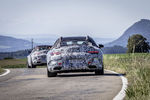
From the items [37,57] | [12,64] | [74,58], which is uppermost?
[74,58]

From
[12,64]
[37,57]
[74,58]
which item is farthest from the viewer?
[12,64]

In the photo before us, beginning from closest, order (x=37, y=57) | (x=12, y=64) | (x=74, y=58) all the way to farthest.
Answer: (x=74, y=58)
(x=37, y=57)
(x=12, y=64)

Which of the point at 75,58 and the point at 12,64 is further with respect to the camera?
the point at 12,64

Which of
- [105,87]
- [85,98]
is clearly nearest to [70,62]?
[105,87]

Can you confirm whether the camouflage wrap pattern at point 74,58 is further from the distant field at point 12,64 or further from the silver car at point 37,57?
the distant field at point 12,64

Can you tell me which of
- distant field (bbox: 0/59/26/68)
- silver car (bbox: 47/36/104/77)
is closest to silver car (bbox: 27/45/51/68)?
distant field (bbox: 0/59/26/68)

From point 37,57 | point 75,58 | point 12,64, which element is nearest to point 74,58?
point 75,58

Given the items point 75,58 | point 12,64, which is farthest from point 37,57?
point 12,64

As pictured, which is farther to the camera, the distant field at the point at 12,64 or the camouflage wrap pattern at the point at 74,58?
the distant field at the point at 12,64

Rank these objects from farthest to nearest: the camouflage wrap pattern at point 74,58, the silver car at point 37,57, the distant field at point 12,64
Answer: the distant field at point 12,64
the silver car at point 37,57
the camouflage wrap pattern at point 74,58

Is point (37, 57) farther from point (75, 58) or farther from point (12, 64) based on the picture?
point (12, 64)

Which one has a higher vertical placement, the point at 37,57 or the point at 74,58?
the point at 74,58

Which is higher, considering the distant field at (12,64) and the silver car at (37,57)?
the silver car at (37,57)

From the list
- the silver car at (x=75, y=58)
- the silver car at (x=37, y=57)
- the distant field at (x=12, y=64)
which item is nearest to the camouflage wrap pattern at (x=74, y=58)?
the silver car at (x=75, y=58)
